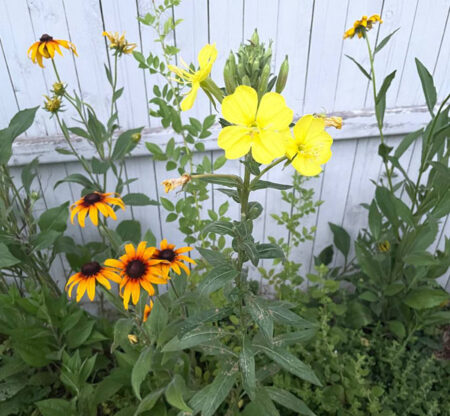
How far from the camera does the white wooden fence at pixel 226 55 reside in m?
1.40

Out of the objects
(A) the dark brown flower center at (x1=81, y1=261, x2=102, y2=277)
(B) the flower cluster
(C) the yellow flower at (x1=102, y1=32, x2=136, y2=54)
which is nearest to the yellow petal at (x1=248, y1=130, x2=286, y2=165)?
(B) the flower cluster

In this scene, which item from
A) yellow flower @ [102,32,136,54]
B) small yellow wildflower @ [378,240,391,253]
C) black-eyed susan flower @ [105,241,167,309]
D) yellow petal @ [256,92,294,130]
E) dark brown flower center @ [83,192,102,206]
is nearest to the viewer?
yellow petal @ [256,92,294,130]

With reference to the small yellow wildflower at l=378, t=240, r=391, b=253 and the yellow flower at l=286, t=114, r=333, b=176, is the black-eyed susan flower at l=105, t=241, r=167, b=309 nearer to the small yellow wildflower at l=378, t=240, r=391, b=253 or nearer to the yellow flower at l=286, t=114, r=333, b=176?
the yellow flower at l=286, t=114, r=333, b=176

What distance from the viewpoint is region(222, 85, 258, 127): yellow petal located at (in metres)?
0.65

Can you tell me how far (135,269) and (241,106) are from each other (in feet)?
1.91

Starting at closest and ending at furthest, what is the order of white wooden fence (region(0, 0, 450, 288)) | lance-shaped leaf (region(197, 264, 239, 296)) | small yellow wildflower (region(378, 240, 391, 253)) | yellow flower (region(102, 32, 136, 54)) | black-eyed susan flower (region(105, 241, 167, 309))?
lance-shaped leaf (region(197, 264, 239, 296)) → black-eyed susan flower (region(105, 241, 167, 309)) → yellow flower (region(102, 32, 136, 54)) → white wooden fence (region(0, 0, 450, 288)) → small yellow wildflower (region(378, 240, 391, 253))

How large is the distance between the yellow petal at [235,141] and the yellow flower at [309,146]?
8 centimetres

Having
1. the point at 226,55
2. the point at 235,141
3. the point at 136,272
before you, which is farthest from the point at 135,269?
the point at 226,55

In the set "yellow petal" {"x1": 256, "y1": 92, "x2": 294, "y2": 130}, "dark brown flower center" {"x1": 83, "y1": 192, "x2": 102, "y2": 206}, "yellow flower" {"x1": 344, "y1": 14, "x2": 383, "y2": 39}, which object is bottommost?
"dark brown flower center" {"x1": 83, "y1": 192, "x2": 102, "y2": 206}

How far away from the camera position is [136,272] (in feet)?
3.44

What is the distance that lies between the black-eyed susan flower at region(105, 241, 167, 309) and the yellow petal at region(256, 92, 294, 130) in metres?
0.57

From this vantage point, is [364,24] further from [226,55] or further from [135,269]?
[135,269]

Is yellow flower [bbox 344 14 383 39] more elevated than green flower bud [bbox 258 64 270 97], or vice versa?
yellow flower [bbox 344 14 383 39]

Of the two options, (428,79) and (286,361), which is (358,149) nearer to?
(428,79)
